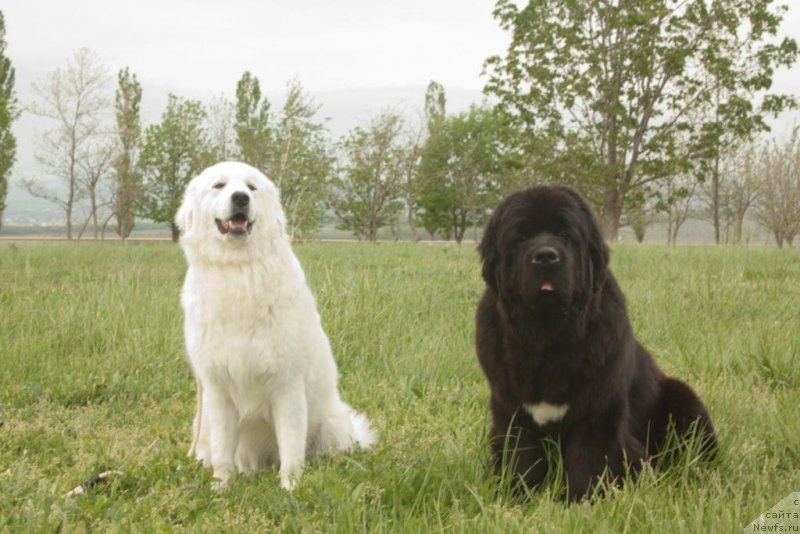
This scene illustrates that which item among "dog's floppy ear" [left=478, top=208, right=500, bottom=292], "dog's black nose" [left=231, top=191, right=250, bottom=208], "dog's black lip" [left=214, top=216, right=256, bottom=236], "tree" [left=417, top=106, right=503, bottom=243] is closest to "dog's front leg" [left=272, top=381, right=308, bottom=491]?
"dog's black lip" [left=214, top=216, right=256, bottom=236]

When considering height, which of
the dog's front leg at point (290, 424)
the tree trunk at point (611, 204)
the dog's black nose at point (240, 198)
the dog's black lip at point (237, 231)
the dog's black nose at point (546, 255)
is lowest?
the dog's front leg at point (290, 424)

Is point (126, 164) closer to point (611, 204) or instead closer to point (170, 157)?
point (170, 157)

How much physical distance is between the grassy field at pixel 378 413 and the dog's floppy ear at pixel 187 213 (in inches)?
48.1

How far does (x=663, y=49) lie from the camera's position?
26359 mm

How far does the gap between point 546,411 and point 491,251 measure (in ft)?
2.51

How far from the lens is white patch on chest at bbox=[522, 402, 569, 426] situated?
2.97m

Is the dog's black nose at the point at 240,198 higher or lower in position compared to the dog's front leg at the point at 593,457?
higher

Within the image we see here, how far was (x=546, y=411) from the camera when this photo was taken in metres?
3.00

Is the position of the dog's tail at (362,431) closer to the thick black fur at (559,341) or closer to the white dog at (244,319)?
the white dog at (244,319)

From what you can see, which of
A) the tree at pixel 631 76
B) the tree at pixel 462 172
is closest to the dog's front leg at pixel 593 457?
the tree at pixel 631 76

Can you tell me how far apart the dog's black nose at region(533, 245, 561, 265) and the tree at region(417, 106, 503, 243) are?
53.6 metres

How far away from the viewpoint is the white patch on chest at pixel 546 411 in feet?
9.74

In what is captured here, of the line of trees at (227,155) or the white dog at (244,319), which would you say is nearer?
the white dog at (244,319)

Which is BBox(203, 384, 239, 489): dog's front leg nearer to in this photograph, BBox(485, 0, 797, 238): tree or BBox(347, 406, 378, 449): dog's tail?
BBox(347, 406, 378, 449): dog's tail
